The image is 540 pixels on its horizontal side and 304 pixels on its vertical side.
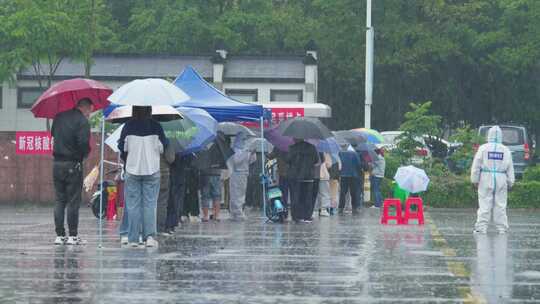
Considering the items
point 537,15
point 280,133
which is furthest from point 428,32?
point 280,133

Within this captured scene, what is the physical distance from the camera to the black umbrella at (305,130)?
24953mm

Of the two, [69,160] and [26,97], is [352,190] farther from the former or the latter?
[26,97]

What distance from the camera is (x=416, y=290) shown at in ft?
41.1

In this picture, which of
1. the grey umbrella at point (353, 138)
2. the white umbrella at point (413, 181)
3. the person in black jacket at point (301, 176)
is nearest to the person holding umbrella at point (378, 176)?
the grey umbrella at point (353, 138)

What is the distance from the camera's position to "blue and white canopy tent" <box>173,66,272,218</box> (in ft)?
83.8

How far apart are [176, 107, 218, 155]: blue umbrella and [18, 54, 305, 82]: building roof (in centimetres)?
2898

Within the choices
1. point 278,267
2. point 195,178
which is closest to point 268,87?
point 195,178

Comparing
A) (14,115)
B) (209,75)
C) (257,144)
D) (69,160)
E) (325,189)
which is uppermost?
(209,75)

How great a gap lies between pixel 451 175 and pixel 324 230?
1347cm

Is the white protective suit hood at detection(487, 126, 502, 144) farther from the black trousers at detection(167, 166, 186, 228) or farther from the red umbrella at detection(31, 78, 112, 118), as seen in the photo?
the red umbrella at detection(31, 78, 112, 118)

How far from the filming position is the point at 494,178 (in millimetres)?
22531

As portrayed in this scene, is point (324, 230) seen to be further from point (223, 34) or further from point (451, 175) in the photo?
point (223, 34)

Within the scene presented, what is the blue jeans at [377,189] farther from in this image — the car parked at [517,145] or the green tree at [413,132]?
the car parked at [517,145]

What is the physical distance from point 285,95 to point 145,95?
34926mm
